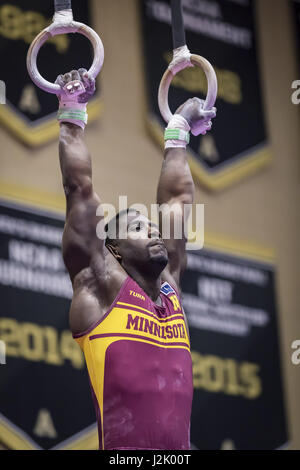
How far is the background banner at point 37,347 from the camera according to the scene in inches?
232

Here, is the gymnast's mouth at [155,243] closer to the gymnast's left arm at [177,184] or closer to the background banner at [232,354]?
the gymnast's left arm at [177,184]

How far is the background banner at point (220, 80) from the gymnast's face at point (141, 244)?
9.28ft

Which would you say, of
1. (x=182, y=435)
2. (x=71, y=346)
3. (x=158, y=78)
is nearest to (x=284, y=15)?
(x=158, y=78)

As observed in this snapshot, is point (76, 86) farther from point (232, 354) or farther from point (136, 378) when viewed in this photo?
point (232, 354)

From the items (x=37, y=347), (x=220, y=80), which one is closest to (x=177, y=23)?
(x=37, y=347)

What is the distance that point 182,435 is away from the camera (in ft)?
13.0

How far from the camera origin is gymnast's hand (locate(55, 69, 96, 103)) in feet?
13.0

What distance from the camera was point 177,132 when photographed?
14.9 feet

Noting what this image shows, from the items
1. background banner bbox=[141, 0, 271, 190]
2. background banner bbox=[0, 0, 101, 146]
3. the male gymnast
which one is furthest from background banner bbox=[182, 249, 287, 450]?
the male gymnast

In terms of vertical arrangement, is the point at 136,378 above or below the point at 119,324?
below

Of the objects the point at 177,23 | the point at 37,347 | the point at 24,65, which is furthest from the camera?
the point at 24,65

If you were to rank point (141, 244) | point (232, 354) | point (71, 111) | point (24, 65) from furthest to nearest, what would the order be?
point (232, 354)
point (24, 65)
point (141, 244)
point (71, 111)

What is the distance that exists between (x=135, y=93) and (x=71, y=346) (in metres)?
2.05

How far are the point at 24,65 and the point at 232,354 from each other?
261 cm
